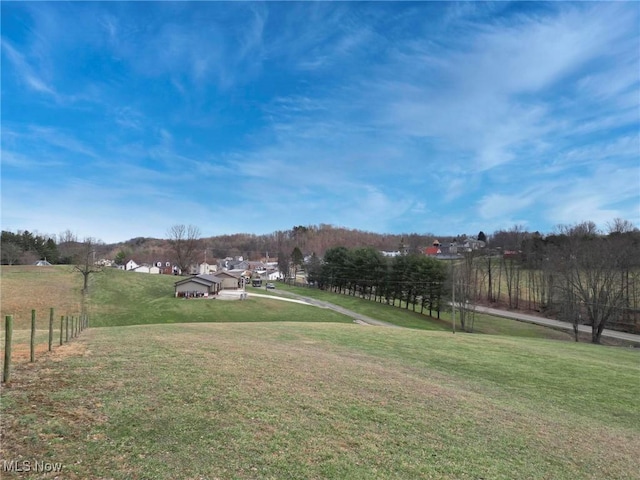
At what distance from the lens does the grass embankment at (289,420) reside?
4.80 metres

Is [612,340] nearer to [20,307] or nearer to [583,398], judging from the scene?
[583,398]

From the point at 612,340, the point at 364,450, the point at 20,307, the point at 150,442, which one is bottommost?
the point at 612,340

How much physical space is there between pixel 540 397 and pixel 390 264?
5269cm

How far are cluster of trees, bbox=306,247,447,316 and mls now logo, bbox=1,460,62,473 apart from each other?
5335 cm

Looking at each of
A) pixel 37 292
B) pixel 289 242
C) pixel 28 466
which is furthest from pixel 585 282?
pixel 289 242

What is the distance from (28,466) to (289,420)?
141 inches

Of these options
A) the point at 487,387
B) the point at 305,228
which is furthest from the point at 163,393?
the point at 305,228

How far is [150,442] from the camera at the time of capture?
5035mm

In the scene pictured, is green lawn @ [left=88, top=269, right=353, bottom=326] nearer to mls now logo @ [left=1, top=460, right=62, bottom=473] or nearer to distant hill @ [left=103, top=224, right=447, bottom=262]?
mls now logo @ [left=1, top=460, right=62, bottom=473]

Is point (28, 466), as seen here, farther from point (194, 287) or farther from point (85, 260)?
point (194, 287)

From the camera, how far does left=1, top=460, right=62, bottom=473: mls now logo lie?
162 inches

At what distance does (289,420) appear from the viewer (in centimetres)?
632

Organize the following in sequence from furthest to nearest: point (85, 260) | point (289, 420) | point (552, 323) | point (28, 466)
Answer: point (552, 323), point (85, 260), point (289, 420), point (28, 466)

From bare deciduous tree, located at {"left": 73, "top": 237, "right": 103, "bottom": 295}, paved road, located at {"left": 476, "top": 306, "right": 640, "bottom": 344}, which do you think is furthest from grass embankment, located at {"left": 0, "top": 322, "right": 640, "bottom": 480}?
paved road, located at {"left": 476, "top": 306, "right": 640, "bottom": 344}
